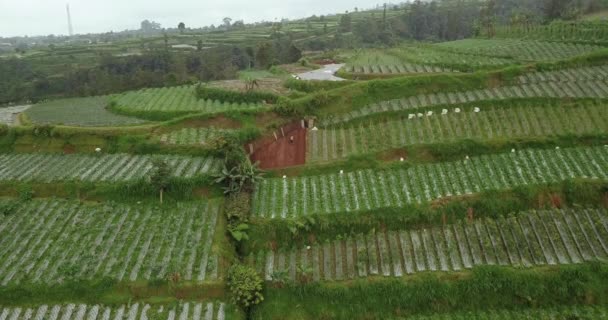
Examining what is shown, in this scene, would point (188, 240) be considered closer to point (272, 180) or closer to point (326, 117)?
point (272, 180)

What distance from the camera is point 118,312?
52.6ft

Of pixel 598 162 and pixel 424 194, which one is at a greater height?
pixel 598 162

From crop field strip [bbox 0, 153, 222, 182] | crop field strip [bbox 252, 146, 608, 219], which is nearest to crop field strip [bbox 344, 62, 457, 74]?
crop field strip [bbox 252, 146, 608, 219]

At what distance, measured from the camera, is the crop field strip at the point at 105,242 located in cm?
1722

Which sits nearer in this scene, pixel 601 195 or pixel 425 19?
pixel 601 195

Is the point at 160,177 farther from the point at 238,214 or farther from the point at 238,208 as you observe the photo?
the point at 238,214

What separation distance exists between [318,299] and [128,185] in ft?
35.2

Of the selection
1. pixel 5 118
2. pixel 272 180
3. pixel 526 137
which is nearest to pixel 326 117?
pixel 272 180

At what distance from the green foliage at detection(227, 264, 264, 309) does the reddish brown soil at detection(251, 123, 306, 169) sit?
7942 mm

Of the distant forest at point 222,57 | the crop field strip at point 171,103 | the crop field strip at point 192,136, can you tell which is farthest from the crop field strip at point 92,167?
the distant forest at point 222,57

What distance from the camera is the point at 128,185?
2100cm

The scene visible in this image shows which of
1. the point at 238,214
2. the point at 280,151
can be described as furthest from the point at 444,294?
the point at 280,151

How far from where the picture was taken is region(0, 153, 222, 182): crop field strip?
2206 centimetres

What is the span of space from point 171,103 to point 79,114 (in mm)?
6984
